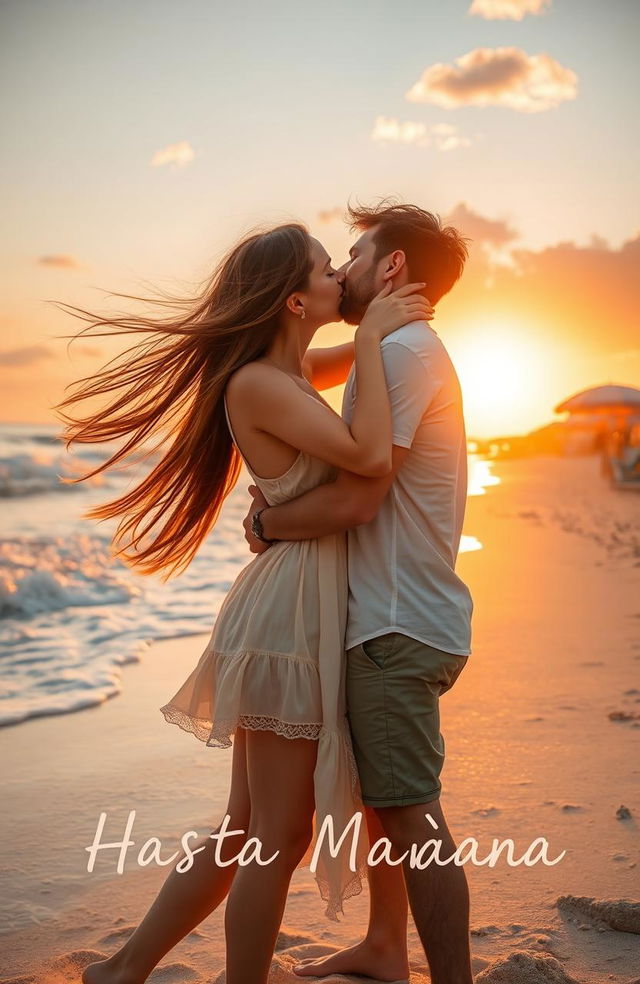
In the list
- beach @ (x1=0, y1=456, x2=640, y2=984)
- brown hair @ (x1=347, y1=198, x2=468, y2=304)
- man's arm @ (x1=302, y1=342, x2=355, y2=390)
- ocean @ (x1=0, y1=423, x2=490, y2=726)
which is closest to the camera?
brown hair @ (x1=347, y1=198, x2=468, y2=304)

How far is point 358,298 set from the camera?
2.91 m

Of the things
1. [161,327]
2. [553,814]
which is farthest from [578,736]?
[161,327]

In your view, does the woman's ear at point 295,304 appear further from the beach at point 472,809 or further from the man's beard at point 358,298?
the beach at point 472,809

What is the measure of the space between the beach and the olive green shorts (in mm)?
657

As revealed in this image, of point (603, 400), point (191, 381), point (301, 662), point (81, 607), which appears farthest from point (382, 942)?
point (603, 400)

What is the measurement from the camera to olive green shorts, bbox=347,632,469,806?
2.50 m

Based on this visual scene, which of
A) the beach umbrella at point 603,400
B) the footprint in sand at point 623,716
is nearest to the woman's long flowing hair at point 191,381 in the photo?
the footprint in sand at point 623,716

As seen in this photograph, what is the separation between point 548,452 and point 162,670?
4449 cm

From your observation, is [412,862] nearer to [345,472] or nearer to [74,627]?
[345,472]

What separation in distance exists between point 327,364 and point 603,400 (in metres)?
25.6

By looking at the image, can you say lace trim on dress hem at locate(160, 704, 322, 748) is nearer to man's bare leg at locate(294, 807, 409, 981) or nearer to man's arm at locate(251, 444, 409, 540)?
man's arm at locate(251, 444, 409, 540)

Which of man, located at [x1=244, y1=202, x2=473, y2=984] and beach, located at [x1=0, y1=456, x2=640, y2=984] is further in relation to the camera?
beach, located at [x1=0, y1=456, x2=640, y2=984]

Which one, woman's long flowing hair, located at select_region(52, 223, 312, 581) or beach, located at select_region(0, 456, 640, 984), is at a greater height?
woman's long flowing hair, located at select_region(52, 223, 312, 581)

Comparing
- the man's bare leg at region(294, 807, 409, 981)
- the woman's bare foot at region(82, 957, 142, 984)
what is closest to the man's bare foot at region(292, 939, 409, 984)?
the man's bare leg at region(294, 807, 409, 981)
